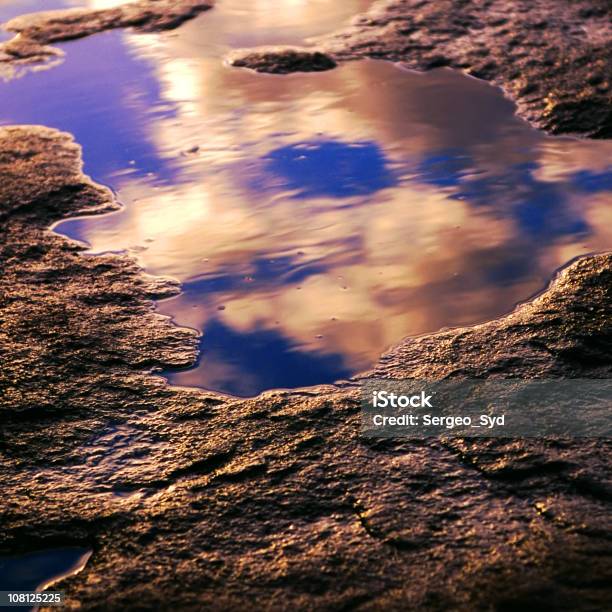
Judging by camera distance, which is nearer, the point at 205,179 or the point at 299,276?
the point at 299,276

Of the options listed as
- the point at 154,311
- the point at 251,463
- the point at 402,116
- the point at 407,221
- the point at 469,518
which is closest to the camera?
the point at 469,518

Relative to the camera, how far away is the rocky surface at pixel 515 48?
3.66 m

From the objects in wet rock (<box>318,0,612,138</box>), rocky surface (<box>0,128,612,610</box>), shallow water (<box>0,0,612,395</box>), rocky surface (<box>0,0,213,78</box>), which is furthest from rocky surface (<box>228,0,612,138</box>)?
rocky surface (<box>0,128,612,610</box>)

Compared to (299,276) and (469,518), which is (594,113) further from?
(469,518)

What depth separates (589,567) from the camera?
1.55 m

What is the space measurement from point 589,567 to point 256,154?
7.27 feet

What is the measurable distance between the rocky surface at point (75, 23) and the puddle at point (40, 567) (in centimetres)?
335

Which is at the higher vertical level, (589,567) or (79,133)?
(79,133)

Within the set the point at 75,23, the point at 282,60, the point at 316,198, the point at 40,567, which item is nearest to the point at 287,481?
the point at 40,567

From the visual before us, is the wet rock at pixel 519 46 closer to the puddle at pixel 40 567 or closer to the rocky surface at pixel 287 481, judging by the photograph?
the rocky surface at pixel 287 481

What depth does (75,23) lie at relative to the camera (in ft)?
16.4

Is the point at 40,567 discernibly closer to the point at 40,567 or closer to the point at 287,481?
the point at 40,567

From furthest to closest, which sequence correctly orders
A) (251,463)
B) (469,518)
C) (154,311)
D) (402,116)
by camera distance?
(402,116) → (154,311) → (251,463) → (469,518)

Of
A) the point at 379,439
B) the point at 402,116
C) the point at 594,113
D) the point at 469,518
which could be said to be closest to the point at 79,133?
the point at 402,116
